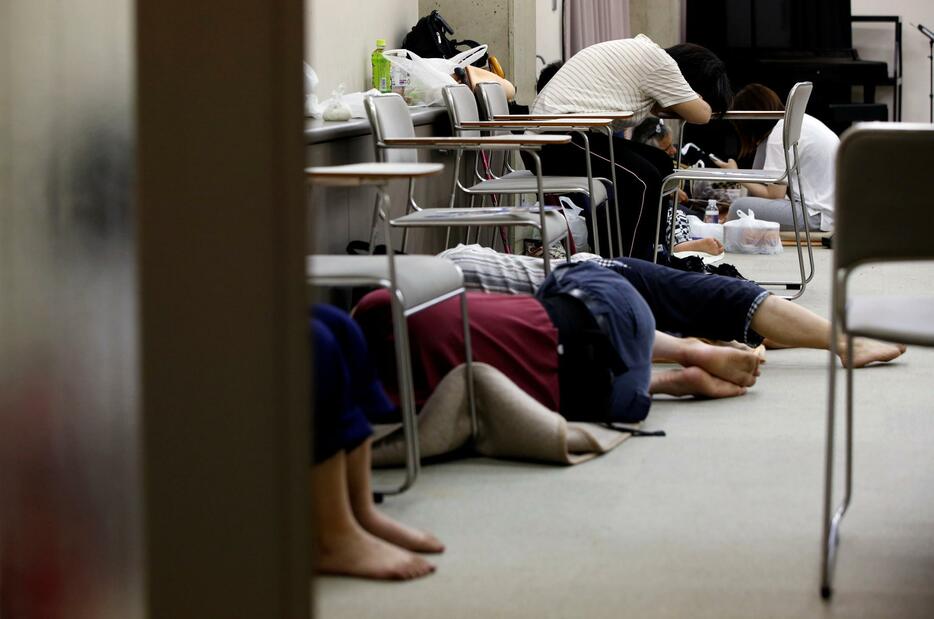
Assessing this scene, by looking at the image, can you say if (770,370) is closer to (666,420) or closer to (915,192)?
(666,420)

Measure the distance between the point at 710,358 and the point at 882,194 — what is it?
1.42 meters

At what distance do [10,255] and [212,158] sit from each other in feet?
0.65

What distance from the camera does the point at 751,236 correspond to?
19.3 feet

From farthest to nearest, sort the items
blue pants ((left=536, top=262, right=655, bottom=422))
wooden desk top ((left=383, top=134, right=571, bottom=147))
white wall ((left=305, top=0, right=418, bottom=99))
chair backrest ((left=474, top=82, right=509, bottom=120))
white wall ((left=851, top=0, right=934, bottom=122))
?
white wall ((left=851, top=0, right=934, bottom=122))
chair backrest ((left=474, top=82, right=509, bottom=120))
white wall ((left=305, top=0, right=418, bottom=99))
wooden desk top ((left=383, top=134, right=571, bottom=147))
blue pants ((left=536, top=262, right=655, bottom=422))

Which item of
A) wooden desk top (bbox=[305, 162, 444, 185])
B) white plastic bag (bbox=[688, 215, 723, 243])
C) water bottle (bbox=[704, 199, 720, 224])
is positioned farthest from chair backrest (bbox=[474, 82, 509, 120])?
wooden desk top (bbox=[305, 162, 444, 185])

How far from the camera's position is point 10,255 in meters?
1.11

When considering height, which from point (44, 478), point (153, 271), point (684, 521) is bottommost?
point (684, 521)

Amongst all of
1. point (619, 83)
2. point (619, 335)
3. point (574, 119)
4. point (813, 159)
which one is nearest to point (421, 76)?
point (619, 83)

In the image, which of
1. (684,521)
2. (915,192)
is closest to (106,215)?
(915,192)

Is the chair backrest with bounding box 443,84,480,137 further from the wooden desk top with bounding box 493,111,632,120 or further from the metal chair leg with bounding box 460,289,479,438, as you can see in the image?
the metal chair leg with bounding box 460,289,479,438

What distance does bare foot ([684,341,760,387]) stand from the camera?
3154 mm

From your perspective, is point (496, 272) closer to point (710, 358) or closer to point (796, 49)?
point (710, 358)

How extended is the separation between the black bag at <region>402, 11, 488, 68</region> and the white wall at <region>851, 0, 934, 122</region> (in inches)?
233

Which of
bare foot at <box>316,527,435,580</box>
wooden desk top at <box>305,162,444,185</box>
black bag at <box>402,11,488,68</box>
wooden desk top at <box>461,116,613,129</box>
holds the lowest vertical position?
bare foot at <box>316,527,435,580</box>
